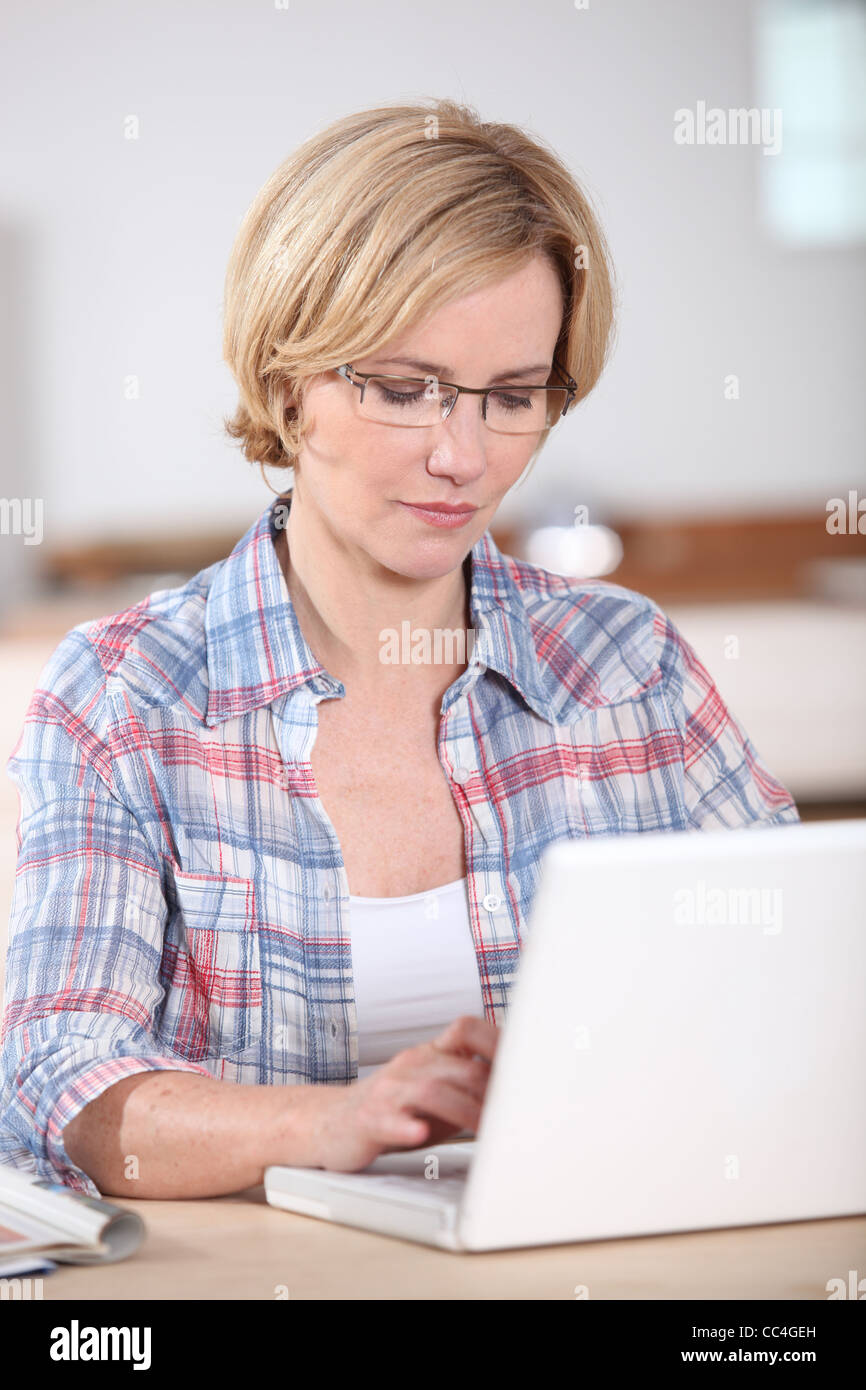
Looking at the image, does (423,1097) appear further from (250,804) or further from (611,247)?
(611,247)

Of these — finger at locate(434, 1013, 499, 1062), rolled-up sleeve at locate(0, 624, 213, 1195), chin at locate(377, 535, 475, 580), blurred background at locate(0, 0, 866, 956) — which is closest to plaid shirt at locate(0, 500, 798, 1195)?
rolled-up sleeve at locate(0, 624, 213, 1195)

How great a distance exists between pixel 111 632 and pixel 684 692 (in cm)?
51

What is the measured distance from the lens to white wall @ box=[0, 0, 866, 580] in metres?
4.07

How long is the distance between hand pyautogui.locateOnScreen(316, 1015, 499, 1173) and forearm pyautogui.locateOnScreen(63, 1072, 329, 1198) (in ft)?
0.12

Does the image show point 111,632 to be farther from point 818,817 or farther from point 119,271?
point 119,271

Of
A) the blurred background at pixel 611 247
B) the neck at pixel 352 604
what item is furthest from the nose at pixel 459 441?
the blurred background at pixel 611 247

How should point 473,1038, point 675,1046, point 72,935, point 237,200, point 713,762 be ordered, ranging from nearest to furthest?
point 675,1046 < point 473,1038 < point 72,935 < point 713,762 < point 237,200

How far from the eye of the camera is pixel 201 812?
1.19 m

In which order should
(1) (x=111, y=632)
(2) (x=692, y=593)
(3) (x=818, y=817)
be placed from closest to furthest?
(1) (x=111, y=632), (3) (x=818, y=817), (2) (x=692, y=593)

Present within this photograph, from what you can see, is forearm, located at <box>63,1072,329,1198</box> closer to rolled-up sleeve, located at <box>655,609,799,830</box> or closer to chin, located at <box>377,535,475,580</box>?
chin, located at <box>377,535,475,580</box>

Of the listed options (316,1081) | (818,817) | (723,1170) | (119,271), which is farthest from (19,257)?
(723,1170)

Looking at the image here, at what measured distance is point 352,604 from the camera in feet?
4.26

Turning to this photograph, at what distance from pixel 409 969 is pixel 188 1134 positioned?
32 centimetres

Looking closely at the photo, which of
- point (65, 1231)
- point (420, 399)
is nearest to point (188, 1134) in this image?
point (65, 1231)
